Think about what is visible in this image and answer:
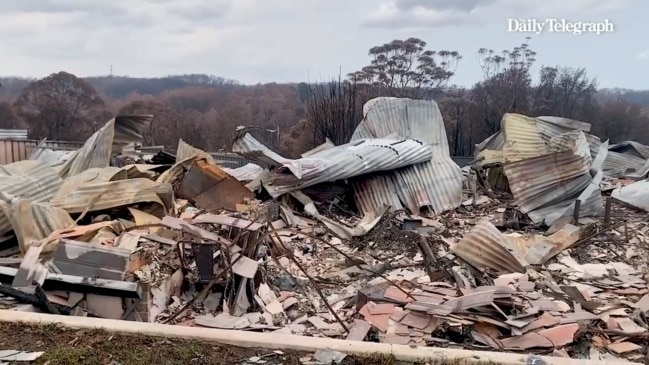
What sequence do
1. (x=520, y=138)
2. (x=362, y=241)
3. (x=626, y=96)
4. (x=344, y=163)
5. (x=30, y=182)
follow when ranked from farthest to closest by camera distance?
(x=626, y=96), (x=520, y=138), (x=344, y=163), (x=30, y=182), (x=362, y=241)

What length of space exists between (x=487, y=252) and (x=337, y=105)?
17033mm

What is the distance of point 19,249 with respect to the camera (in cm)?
587

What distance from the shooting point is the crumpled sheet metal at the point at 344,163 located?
834 centimetres

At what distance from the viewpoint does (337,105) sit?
22453 mm

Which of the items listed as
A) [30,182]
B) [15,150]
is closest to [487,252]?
[30,182]

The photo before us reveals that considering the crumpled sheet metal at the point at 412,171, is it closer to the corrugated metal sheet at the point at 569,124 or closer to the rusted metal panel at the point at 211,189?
the rusted metal panel at the point at 211,189

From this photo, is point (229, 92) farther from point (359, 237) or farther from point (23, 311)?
point (23, 311)

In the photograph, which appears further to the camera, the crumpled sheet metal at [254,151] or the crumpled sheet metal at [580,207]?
the crumpled sheet metal at [254,151]

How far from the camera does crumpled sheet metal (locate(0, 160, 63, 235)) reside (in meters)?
7.23

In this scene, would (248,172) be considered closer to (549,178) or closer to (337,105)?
(549,178)

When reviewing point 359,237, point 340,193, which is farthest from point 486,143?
point 359,237

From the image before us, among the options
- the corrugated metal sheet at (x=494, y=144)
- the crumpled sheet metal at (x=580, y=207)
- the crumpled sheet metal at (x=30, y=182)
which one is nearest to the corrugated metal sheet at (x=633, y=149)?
the corrugated metal sheet at (x=494, y=144)

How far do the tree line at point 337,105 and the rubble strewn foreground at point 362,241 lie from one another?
511 inches

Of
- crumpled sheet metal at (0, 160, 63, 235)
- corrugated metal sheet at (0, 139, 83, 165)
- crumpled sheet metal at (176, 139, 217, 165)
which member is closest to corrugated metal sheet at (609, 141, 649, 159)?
crumpled sheet metal at (176, 139, 217, 165)
